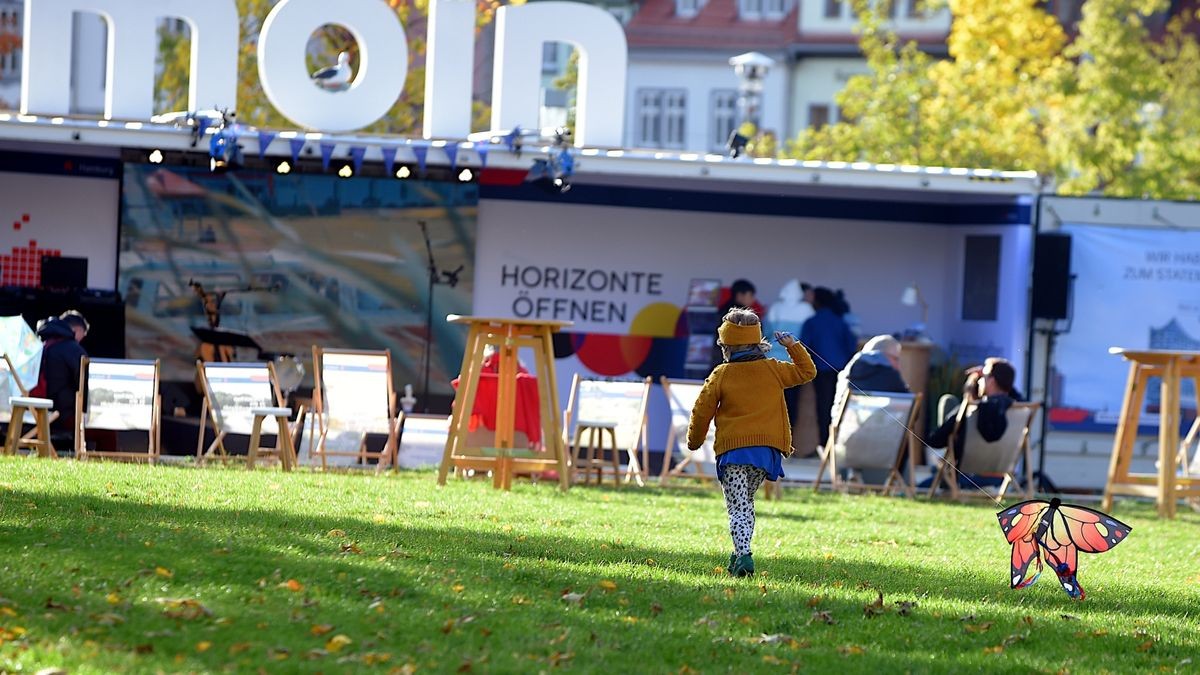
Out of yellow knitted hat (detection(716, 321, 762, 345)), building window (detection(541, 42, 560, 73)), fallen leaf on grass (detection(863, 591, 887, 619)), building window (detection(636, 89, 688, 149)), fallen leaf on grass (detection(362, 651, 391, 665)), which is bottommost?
fallen leaf on grass (detection(863, 591, 887, 619))

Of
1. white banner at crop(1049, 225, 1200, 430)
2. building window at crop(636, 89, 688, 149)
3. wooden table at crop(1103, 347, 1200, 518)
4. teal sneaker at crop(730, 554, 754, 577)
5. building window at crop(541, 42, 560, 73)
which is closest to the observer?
teal sneaker at crop(730, 554, 754, 577)

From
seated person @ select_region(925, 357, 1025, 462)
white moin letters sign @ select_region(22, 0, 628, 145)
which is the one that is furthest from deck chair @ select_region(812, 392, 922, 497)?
white moin letters sign @ select_region(22, 0, 628, 145)

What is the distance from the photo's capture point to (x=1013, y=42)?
2909 cm

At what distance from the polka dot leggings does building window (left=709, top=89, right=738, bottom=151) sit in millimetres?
40936

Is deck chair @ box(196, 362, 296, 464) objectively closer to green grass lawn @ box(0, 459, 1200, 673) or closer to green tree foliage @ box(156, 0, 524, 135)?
green grass lawn @ box(0, 459, 1200, 673)

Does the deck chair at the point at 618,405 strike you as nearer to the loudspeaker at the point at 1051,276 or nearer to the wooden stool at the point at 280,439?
the wooden stool at the point at 280,439

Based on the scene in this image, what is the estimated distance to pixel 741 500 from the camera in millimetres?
8203

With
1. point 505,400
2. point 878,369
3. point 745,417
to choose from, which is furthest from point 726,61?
point 745,417

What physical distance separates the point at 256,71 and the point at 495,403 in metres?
12.3

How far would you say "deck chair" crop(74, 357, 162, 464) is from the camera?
1334 centimetres

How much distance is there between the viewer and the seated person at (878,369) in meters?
14.5

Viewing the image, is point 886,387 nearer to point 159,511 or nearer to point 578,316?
point 578,316

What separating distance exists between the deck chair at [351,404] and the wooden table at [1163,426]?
523cm

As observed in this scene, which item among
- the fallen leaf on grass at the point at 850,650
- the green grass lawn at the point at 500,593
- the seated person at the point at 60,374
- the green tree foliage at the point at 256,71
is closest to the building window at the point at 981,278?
the green grass lawn at the point at 500,593
